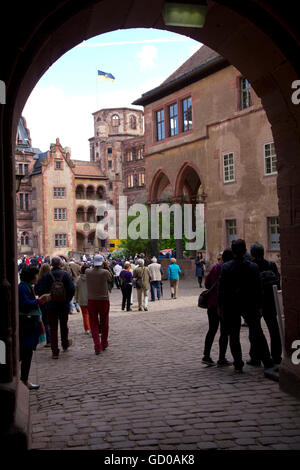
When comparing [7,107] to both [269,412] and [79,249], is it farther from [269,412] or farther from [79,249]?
[79,249]

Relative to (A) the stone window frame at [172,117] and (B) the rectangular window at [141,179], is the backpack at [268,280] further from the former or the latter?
(B) the rectangular window at [141,179]

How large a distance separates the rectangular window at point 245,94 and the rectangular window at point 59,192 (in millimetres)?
37617

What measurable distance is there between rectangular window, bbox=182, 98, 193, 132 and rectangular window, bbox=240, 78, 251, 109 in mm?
4380

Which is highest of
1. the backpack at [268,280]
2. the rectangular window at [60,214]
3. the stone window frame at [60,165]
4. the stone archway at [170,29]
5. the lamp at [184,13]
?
the stone window frame at [60,165]

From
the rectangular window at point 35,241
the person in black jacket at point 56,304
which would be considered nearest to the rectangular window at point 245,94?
the person in black jacket at point 56,304

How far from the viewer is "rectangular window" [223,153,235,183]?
2623cm

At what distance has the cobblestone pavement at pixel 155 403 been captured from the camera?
4.63 meters

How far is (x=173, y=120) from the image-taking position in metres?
31.1

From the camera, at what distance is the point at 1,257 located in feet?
14.5

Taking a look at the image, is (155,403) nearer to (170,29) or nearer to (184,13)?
(184,13)

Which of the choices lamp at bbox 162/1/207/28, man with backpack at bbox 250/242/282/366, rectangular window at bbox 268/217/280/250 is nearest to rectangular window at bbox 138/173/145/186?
rectangular window at bbox 268/217/280/250

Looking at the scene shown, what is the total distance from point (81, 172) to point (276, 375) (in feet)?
210

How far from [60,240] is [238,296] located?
54501 mm
